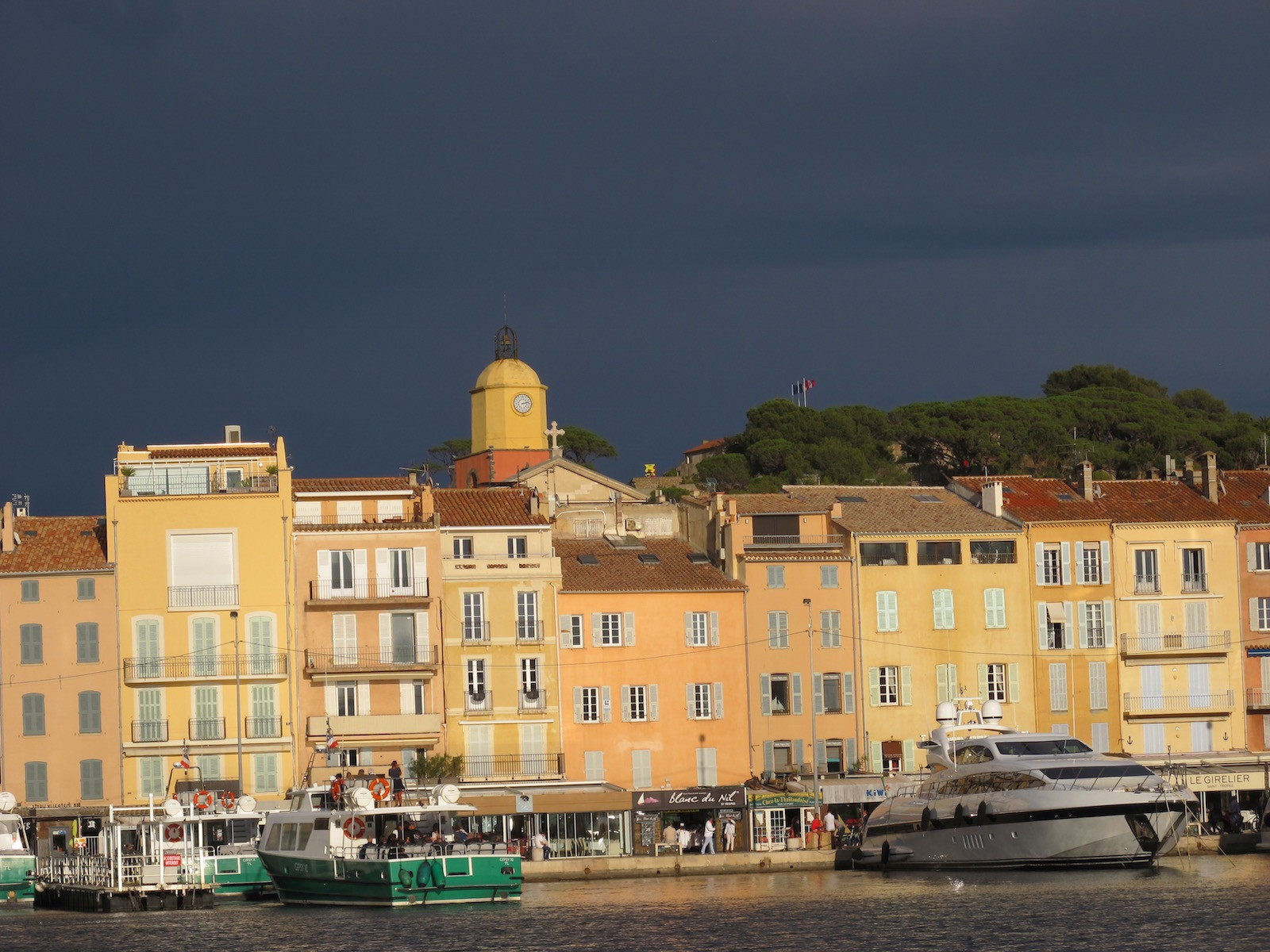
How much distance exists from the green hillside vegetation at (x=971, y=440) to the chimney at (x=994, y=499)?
26458mm

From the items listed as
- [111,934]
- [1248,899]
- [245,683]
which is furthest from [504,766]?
[1248,899]

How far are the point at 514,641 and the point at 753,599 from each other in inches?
363

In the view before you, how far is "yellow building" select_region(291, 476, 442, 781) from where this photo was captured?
76250 mm

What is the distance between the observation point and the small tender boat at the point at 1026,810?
65.8 m

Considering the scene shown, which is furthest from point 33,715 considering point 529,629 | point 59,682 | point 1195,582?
point 1195,582

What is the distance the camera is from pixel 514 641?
258 ft

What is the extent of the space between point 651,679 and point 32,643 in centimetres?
2128

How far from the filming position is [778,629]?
81.9 meters

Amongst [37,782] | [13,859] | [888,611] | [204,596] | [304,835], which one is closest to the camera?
[304,835]

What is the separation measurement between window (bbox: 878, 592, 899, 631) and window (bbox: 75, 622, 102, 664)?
1104 inches

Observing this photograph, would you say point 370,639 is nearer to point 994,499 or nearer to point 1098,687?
point 994,499

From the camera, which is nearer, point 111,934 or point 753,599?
point 111,934

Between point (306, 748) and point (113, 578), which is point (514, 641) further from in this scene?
point (113, 578)

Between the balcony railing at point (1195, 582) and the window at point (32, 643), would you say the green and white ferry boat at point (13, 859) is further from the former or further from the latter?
the balcony railing at point (1195, 582)
